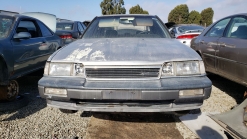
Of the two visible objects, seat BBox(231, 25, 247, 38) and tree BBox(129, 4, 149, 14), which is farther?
tree BBox(129, 4, 149, 14)

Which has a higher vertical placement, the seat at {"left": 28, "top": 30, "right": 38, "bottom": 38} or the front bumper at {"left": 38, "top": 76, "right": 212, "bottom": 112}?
the seat at {"left": 28, "top": 30, "right": 38, "bottom": 38}

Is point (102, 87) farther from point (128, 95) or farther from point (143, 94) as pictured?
point (143, 94)

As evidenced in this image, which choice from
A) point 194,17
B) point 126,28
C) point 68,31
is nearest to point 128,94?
point 126,28

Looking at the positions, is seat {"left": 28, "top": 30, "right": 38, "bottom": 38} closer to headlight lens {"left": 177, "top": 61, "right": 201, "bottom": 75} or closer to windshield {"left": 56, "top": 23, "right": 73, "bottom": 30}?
headlight lens {"left": 177, "top": 61, "right": 201, "bottom": 75}

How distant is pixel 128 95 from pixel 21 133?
1407 mm

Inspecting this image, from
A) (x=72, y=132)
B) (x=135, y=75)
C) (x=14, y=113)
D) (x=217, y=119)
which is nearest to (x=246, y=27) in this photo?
(x=217, y=119)

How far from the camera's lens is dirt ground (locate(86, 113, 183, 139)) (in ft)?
8.15

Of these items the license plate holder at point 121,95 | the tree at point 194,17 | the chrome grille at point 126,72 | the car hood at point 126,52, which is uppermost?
the tree at point 194,17

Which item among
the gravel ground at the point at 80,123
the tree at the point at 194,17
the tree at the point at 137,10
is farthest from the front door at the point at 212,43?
the tree at the point at 137,10

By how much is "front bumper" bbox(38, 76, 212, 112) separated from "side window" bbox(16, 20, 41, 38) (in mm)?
2267

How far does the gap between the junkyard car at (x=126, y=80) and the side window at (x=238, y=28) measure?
1.36 m

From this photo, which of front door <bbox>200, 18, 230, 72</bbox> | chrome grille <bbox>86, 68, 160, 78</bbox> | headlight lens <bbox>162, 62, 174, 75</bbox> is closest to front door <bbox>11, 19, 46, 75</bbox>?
chrome grille <bbox>86, 68, 160, 78</bbox>

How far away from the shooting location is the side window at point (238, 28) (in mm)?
3330

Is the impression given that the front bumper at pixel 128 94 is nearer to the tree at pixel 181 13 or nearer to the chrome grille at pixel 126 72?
the chrome grille at pixel 126 72
